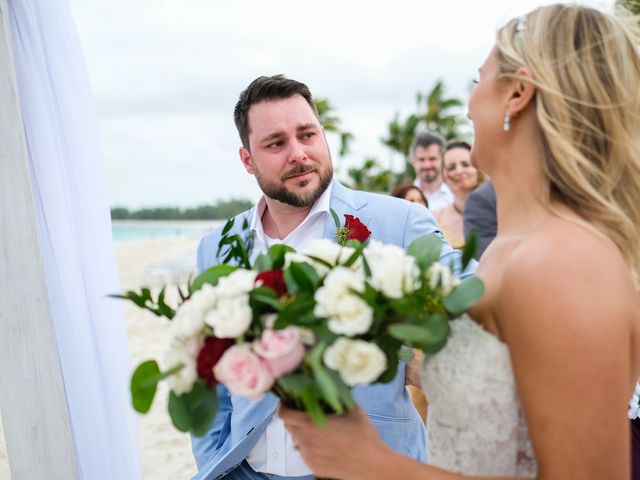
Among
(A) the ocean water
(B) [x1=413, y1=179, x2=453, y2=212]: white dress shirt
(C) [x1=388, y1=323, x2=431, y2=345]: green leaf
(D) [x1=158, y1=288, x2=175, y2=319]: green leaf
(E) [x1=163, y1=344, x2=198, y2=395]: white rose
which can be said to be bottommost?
(A) the ocean water

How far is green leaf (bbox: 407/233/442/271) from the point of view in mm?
1369

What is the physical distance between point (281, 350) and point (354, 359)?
158 mm

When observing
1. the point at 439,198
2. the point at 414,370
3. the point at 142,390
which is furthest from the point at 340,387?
the point at 439,198

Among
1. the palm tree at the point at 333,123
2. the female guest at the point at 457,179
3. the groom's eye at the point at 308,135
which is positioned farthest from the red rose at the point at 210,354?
the palm tree at the point at 333,123

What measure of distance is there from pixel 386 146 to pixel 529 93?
41.8 metres

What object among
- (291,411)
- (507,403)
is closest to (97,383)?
(291,411)

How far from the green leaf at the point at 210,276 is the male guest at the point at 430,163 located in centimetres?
609

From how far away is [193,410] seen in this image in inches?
53.7

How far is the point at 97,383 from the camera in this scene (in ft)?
9.46

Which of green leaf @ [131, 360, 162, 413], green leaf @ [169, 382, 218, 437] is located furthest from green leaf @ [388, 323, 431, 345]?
green leaf @ [131, 360, 162, 413]

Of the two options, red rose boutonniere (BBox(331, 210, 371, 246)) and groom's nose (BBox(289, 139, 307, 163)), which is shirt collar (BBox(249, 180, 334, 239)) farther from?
red rose boutonniere (BBox(331, 210, 371, 246))

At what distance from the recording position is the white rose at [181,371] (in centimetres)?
133

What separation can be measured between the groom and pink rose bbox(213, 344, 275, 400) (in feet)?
3.96

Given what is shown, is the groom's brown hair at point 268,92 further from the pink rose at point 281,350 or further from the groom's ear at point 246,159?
the pink rose at point 281,350
